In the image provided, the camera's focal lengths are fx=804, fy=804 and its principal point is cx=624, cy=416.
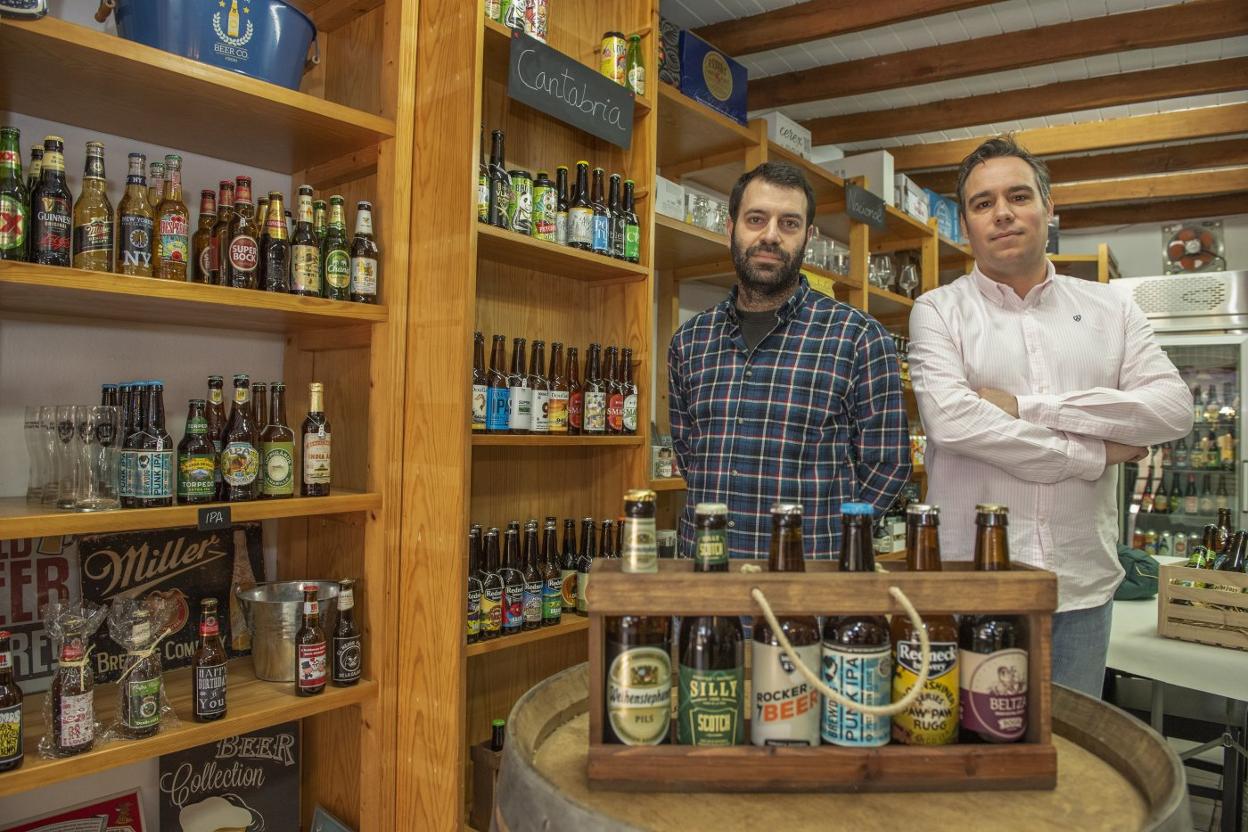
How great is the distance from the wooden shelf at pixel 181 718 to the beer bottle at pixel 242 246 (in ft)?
3.26

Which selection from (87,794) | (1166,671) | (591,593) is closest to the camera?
(591,593)

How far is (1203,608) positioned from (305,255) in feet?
9.27

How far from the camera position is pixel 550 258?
8.31ft

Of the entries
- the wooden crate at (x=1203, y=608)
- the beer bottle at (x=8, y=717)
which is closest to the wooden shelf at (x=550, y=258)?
the beer bottle at (x=8, y=717)

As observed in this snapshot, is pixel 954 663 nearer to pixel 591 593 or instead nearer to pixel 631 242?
pixel 591 593

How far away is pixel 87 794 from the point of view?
2.02 meters

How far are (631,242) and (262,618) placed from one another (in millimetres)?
1594

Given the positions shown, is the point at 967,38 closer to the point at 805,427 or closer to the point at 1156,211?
the point at 805,427

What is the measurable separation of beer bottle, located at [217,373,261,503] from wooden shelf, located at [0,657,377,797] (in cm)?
49

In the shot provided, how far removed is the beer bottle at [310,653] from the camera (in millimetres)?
1994

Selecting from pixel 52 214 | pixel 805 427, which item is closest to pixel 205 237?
pixel 52 214

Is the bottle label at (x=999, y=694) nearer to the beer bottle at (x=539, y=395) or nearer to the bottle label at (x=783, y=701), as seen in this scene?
the bottle label at (x=783, y=701)

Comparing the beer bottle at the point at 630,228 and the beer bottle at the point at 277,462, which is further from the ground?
the beer bottle at the point at 630,228

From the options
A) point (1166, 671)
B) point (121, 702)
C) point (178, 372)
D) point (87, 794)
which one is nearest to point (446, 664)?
point (121, 702)
